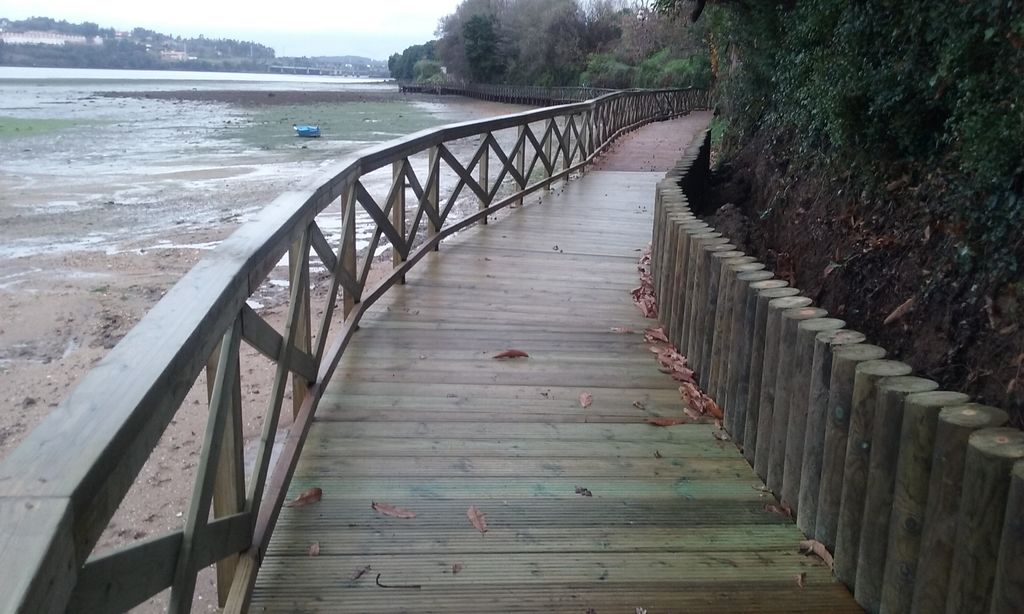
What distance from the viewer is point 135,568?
1.68m

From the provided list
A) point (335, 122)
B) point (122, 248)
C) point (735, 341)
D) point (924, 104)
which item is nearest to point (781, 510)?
point (735, 341)

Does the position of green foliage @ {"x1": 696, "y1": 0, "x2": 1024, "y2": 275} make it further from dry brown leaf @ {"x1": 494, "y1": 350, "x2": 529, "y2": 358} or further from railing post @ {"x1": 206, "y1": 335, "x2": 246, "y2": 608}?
railing post @ {"x1": 206, "y1": 335, "x2": 246, "y2": 608}

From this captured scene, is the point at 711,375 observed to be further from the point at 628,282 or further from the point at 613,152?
the point at 613,152

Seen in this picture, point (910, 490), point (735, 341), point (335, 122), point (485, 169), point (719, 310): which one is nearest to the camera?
point (910, 490)

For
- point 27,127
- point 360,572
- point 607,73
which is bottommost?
point 360,572

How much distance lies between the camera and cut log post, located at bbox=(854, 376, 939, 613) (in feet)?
8.48

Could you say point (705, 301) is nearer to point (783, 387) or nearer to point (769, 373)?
point (769, 373)

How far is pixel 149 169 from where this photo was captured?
2639 centimetres

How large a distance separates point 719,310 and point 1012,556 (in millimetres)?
2284

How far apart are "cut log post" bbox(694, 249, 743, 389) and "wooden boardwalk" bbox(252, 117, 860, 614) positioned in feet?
0.74

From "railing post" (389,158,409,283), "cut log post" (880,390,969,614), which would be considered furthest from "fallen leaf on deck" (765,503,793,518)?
"railing post" (389,158,409,283)

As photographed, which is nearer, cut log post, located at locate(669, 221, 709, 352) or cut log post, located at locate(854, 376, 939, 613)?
cut log post, located at locate(854, 376, 939, 613)

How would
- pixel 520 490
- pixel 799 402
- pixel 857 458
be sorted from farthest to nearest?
pixel 520 490, pixel 799 402, pixel 857 458

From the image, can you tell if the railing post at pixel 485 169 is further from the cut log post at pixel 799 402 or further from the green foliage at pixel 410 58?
the green foliage at pixel 410 58
